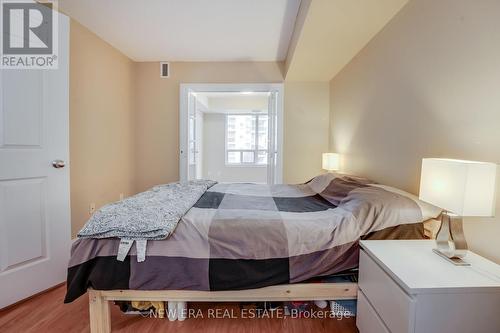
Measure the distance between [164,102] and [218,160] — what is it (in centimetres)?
299

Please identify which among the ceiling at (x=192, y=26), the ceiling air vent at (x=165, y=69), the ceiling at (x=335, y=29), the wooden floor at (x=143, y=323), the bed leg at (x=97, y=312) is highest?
the ceiling at (x=192, y=26)

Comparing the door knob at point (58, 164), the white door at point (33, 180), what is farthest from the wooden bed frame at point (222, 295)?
the door knob at point (58, 164)

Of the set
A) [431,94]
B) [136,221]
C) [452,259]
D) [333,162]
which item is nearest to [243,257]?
[136,221]

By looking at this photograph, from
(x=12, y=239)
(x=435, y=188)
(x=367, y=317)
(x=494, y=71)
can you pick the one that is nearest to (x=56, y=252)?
(x=12, y=239)

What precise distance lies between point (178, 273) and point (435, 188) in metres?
1.27

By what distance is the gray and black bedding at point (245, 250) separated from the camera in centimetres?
122

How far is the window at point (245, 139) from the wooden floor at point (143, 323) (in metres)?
4.95

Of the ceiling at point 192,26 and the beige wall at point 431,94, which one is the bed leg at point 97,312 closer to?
the beige wall at point 431,94

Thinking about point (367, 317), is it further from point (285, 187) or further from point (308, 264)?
point (285, 187)

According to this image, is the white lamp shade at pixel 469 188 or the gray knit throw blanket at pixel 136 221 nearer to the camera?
the white lamp shade at pixel 469 188

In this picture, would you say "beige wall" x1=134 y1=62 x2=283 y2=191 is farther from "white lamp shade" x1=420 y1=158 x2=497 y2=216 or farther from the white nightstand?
the white nightstand

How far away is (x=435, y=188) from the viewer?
1.01 meters

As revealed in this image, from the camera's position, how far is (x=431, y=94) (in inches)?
55.9

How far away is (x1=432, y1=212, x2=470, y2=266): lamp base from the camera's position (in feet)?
3.26
